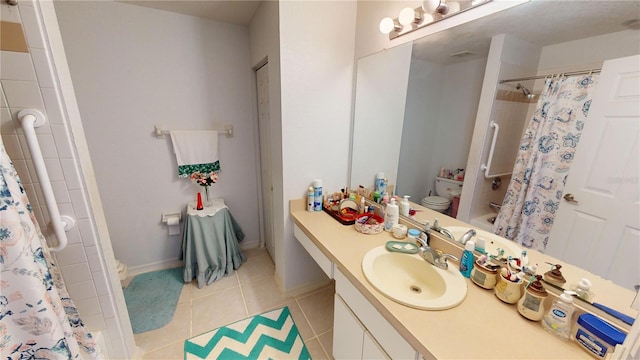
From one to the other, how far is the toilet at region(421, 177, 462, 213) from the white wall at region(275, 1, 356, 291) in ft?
2.36

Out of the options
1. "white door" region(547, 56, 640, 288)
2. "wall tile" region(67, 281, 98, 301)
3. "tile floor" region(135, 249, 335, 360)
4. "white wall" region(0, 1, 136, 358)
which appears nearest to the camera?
"white door" region(547, 56, 640, 288)

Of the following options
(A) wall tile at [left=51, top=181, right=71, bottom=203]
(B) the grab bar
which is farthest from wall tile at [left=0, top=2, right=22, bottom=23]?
(A) wall tile at [left=51, top=181, right=71, bottom=203]

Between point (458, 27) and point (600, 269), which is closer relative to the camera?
point (600, 269)

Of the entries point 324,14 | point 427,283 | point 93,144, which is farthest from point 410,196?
point 93,144

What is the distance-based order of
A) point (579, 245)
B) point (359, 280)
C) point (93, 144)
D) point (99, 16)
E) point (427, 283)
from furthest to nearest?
point (93, 144)
point (99, 16)
point (427, 283)
point (359, 280)
point (579, 245)

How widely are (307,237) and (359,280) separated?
582 millimetres

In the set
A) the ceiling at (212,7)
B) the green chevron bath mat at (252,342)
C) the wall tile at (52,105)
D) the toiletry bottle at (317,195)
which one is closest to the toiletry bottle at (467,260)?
the toiletry bottle at (317,195)

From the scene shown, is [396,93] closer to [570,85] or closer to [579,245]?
[570,85]

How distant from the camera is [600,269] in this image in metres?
0.75

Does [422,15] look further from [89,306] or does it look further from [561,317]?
[89,306]

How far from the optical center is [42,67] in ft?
2.90

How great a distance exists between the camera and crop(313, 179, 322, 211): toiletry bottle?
5.46 ft

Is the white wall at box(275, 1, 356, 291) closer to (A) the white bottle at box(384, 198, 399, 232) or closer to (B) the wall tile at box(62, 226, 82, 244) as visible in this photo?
(A) the white bottle at box(384, 198, 399, 232)

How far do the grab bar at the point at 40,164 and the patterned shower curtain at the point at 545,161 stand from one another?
5.91 feet
